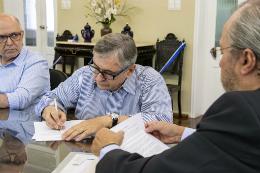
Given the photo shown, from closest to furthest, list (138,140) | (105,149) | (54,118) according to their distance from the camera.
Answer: (105,149)
(138,140)
(54,118)

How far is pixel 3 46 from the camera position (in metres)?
2.04

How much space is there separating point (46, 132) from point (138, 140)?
481 millimetres

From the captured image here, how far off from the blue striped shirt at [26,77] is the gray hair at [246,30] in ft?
4.93

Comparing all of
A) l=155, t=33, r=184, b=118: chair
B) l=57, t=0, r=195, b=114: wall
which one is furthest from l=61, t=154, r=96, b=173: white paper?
l=57, t=0, r=195, b=114: wall

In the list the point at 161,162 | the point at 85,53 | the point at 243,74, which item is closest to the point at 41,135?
the point at 161,162

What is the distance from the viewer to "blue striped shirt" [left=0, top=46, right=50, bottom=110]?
197cm

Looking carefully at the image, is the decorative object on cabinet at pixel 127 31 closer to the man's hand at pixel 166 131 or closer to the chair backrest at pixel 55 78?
the chair backrest at pixel 55 78

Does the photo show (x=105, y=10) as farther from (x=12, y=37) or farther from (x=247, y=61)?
(x=247, y=61)

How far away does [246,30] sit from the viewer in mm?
756

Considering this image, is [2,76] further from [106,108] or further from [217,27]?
[217,27]

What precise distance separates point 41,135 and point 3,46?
3.54 ft

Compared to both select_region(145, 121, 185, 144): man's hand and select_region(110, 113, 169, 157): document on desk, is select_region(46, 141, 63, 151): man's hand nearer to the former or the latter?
select_region(110, 113, 169, 157): document on desk

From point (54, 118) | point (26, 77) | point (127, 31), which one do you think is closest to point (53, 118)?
point (54, 118)

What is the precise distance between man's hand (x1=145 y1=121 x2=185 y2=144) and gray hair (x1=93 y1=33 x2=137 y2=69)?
419 mm
